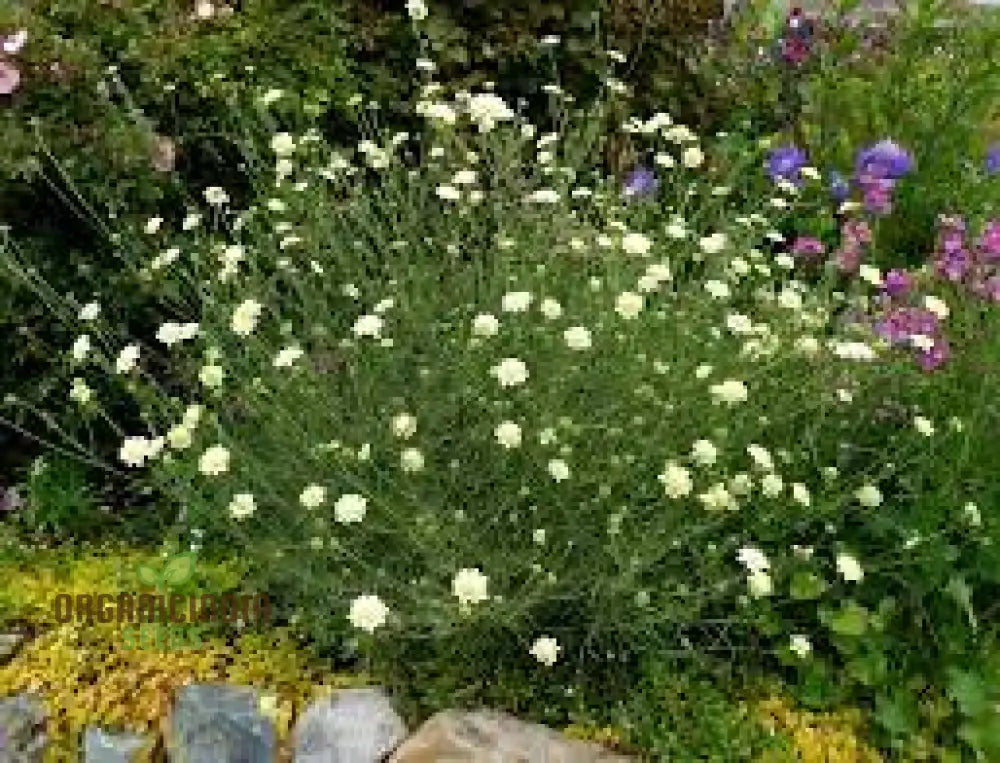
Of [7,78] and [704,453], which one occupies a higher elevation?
[7,78]

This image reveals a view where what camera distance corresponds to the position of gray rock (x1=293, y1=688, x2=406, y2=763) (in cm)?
333

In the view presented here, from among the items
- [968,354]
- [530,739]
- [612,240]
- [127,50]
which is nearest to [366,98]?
[127,50]

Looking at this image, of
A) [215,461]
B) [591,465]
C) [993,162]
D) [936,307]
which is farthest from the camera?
[993,162]

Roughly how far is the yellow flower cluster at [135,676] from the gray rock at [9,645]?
0.08 ft

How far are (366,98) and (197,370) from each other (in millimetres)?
1238

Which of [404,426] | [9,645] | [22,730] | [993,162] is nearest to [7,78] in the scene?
[9,645]

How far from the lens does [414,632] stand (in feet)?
11.0

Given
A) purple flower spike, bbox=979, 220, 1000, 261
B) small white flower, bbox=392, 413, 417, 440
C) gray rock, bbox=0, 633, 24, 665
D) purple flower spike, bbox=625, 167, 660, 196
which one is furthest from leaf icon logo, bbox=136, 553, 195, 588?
purple flower spike, bbox=979, 220, 1000, 261

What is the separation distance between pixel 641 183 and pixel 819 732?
1.88m

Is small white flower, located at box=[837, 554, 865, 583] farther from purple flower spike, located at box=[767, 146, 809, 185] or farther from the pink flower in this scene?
the pink flower

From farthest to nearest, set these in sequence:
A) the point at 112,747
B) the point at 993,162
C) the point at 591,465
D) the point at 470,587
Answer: the point at 993,162
the point at 112,747
the point at 591,465
the point at 470,587

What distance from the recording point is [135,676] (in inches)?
140

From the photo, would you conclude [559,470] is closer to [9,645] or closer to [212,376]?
[212,376]

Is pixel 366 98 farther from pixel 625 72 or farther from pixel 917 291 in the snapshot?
pixel 917 291
